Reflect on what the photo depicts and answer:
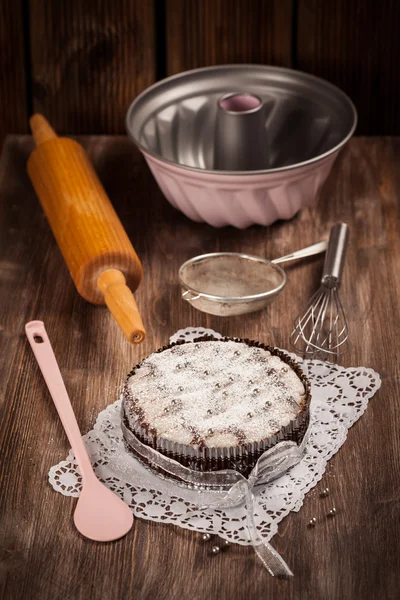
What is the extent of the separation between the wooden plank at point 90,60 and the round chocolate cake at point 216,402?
0.64 meters

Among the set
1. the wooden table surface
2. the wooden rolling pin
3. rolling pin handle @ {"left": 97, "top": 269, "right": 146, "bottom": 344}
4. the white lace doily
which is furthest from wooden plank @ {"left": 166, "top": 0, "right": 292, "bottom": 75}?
the white lace doily

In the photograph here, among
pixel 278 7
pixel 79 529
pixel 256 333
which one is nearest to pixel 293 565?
pixel 79 529

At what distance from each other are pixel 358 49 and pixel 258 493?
81cm

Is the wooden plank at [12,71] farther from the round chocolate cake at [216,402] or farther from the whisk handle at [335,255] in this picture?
the round chocolate cake at [216,402]

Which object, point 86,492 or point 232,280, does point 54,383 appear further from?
point 232,280

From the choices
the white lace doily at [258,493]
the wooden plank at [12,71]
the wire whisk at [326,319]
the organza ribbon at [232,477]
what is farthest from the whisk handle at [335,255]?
the wooden plank at [12,71]

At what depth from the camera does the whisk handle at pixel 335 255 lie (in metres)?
1.10

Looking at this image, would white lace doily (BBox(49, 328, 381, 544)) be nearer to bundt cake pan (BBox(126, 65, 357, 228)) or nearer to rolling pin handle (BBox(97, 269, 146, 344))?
rolling pin handle (BBox(97, 269, 146, 344))

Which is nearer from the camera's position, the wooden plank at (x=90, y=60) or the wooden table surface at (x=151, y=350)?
the wooden table surface at (x=151, y=350)

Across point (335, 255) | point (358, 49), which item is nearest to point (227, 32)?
point (358, 49)

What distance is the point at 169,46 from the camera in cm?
142

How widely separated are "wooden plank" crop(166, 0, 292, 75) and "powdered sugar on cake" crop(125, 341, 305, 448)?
0.64 m

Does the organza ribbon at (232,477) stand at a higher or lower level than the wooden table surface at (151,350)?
higher

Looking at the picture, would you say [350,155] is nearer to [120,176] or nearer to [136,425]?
[120,176]
